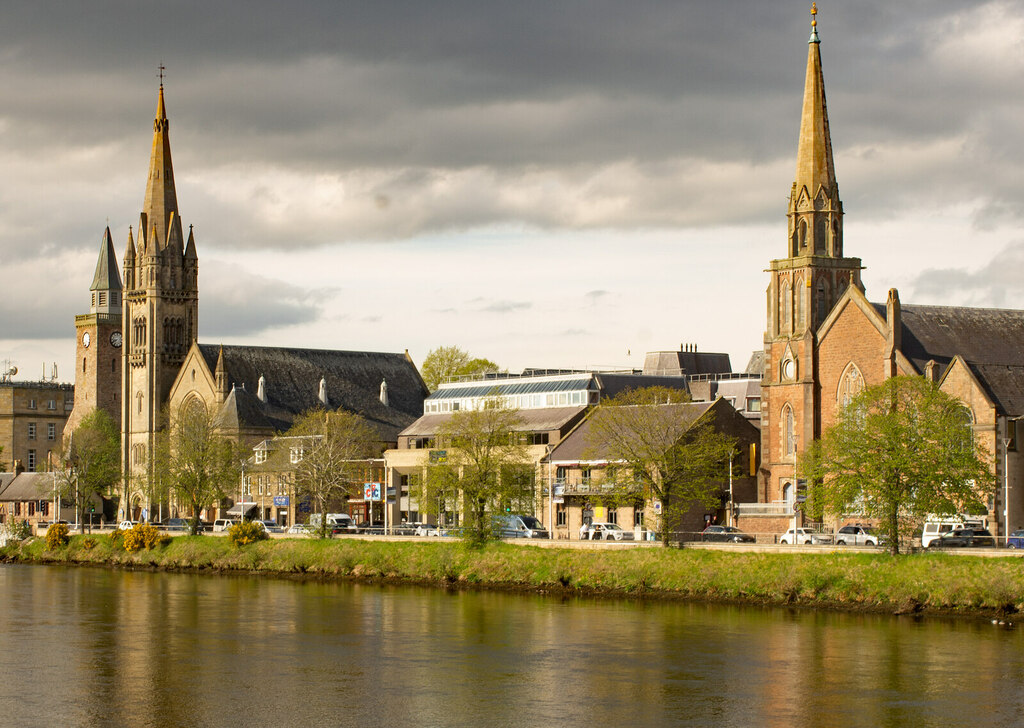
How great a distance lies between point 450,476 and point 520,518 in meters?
10.7

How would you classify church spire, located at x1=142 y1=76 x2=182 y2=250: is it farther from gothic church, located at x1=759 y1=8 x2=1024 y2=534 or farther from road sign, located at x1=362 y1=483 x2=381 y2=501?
gothic church, located at x1=759 y1=8 x2=1024 y2=534

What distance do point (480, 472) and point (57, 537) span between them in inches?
1600

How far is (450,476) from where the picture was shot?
90.1 m

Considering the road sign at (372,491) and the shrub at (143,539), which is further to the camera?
the road sign at (372,491)

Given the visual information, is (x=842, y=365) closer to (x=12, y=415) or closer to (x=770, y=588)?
(x=770, y=588)

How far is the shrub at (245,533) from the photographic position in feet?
327

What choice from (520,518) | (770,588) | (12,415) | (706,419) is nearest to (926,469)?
(770,588)

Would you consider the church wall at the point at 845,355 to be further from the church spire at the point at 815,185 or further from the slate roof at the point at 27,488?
the slate roof at the point at 27,488

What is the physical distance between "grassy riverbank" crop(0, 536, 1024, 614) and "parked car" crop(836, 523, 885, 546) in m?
6.99

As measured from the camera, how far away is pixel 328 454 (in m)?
112

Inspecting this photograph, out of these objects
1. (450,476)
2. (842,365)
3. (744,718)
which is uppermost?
(842,365)

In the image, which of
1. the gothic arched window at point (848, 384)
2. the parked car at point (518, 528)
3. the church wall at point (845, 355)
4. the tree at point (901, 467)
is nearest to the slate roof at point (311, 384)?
the parked car at point (518, 528)

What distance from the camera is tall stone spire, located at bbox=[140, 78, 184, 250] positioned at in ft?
539

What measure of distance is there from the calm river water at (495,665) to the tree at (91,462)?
68.0 m
